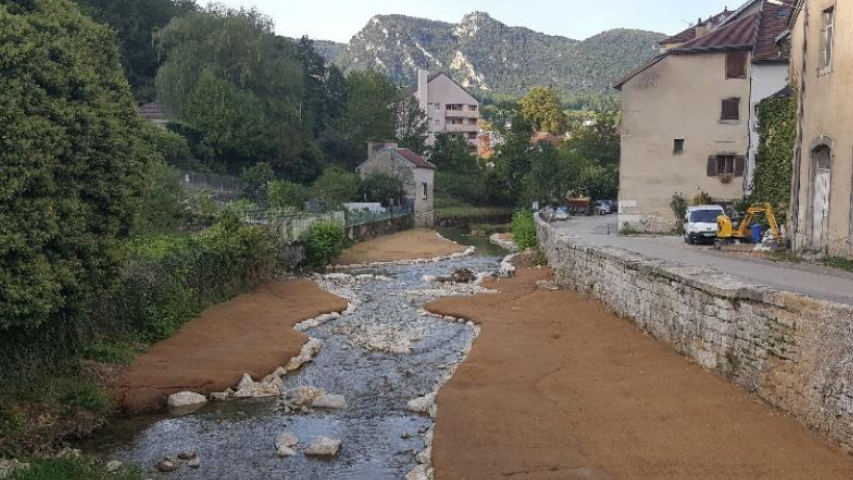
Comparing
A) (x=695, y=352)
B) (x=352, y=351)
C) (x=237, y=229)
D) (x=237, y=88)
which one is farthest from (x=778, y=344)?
(x=237, y=88)

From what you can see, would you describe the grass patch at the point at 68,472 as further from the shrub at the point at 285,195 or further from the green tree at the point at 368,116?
the green tree at the point at 368,116

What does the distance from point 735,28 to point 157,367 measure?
3107 cm

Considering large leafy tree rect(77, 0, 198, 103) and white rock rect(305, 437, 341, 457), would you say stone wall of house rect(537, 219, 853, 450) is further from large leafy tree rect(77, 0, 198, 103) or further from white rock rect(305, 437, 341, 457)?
large leafy tree rect(77, 0, 198, 103)

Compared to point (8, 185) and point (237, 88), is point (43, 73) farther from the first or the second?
point (237, 88)

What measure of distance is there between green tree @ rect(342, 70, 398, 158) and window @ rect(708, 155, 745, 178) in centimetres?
4518

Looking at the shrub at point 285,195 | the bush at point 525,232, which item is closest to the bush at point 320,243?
the shrub at point 285,195

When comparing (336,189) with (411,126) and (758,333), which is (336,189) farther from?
(758,333)

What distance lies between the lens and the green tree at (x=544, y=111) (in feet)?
363

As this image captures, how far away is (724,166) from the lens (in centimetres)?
3553

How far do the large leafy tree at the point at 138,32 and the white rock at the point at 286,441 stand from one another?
5306 centimetres

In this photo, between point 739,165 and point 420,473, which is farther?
point 739,165

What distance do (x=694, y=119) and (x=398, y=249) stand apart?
60.3 ft

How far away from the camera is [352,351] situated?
18.8 meters

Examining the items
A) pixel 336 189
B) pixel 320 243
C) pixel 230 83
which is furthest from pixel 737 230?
pixel 230 83
